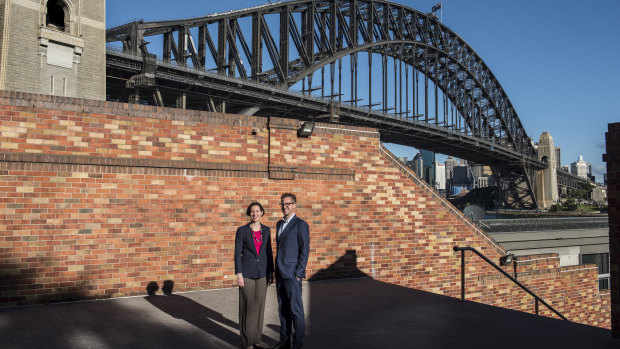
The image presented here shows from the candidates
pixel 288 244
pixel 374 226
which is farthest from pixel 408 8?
pixel 288 244

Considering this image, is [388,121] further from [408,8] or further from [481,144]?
[481,144]

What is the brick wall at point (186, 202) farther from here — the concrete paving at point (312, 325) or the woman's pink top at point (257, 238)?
the woman's pink top at point (257, 238)

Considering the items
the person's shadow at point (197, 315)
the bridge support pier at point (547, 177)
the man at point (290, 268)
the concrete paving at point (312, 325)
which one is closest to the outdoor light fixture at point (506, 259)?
the concrete paving at point (312, 325)

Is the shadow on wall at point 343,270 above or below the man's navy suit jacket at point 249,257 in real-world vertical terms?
below

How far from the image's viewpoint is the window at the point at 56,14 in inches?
675

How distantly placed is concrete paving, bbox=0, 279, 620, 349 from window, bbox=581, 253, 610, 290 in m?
9.41

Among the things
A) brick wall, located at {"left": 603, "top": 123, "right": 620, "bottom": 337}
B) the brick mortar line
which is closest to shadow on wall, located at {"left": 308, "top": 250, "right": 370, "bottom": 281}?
the brick mortar line

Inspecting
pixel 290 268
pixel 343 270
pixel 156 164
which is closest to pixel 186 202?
pixel 156 164

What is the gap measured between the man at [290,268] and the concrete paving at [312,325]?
34 cm

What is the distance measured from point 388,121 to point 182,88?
919 inches

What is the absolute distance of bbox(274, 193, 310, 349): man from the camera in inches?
180

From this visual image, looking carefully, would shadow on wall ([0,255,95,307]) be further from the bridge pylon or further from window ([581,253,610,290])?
Answer: window ([581,253,610,290])

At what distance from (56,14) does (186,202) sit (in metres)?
14.3

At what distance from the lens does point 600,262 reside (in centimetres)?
1432
